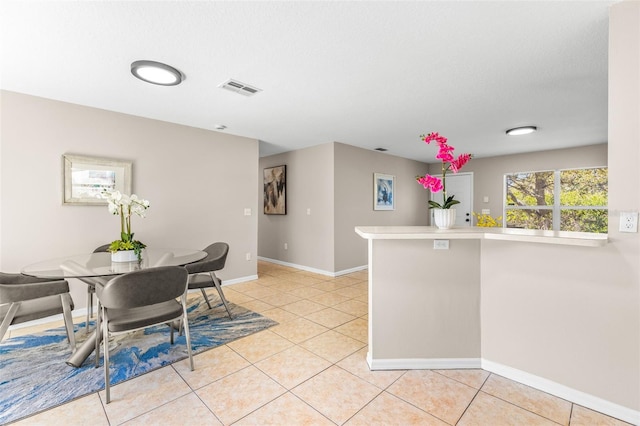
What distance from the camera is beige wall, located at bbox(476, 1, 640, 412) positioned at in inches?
60.9

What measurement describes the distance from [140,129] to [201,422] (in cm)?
334

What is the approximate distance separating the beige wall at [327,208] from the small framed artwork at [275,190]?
0.11 metres

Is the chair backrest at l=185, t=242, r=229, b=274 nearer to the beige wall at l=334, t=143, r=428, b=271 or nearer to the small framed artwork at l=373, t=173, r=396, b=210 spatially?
the beige wall at l=334, t=143, r=428, b=271

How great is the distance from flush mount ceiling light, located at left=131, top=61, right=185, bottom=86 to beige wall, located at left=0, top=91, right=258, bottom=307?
1.32m

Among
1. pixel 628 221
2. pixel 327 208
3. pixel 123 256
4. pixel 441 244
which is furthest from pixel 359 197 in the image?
pixel 628 221

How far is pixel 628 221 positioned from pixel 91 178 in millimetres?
4514

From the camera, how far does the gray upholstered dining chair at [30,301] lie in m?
1.98

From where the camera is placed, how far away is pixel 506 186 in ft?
20.2

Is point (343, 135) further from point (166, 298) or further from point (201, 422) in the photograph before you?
point (201, 422)

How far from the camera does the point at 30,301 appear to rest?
2301mm

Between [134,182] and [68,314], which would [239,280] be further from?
[68,314]

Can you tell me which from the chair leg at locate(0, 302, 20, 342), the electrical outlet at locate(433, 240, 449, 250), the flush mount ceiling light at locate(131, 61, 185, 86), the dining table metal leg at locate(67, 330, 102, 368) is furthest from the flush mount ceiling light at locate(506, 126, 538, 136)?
the chair leg at locate(0, 302, 20, 342)

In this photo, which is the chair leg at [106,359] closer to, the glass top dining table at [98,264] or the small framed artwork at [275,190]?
the glass top dining table at [98,264]

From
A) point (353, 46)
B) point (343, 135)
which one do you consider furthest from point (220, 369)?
point (343, 135)
